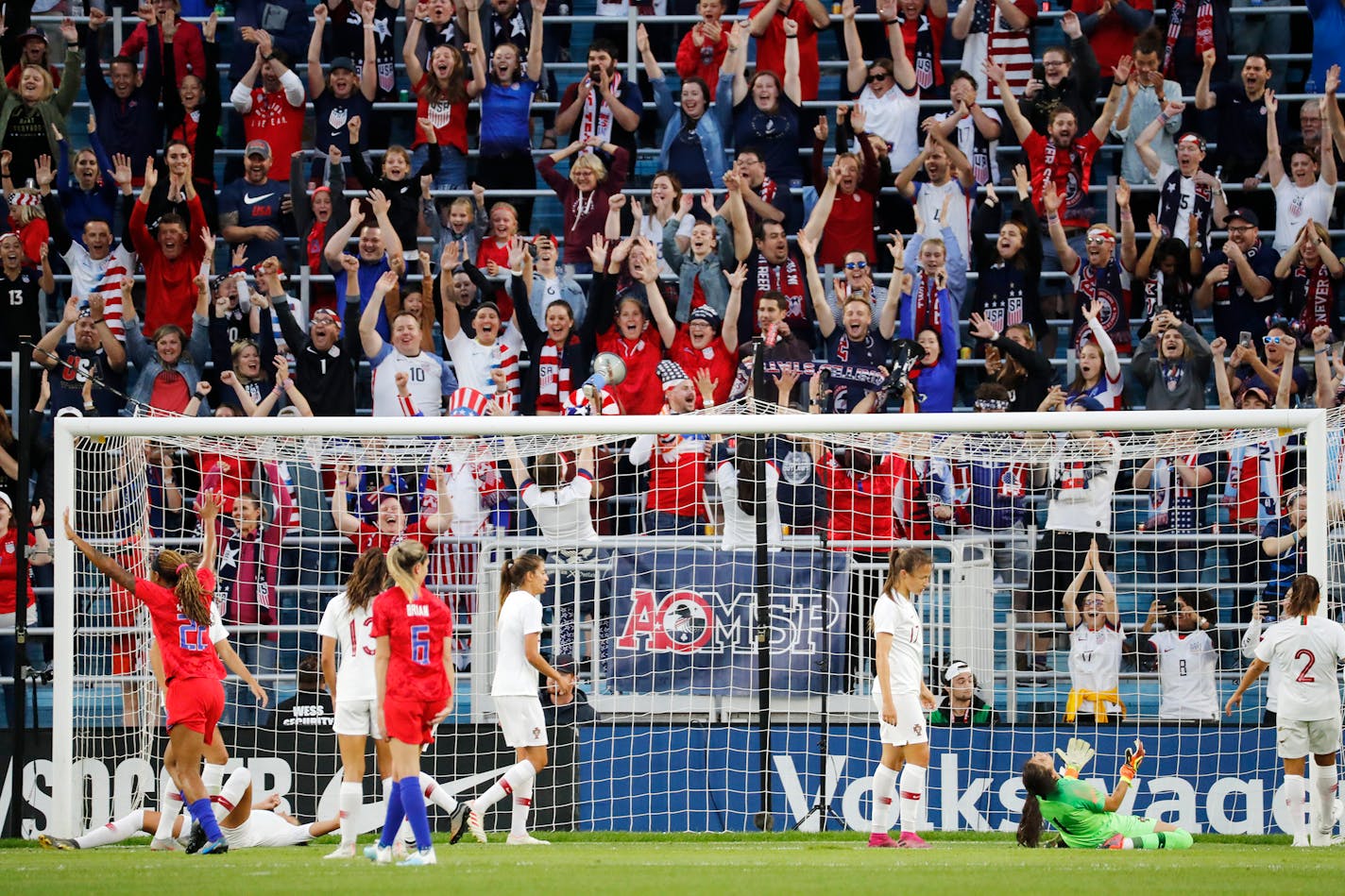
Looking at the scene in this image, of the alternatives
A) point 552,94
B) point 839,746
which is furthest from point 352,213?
point 839,746

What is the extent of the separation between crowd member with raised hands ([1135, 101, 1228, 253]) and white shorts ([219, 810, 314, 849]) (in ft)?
31.0

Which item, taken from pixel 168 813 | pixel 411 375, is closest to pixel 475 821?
pixel 168 813

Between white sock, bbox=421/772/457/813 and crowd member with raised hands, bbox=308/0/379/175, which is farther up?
crowd member with raised hands, bbox=308/0/379/175

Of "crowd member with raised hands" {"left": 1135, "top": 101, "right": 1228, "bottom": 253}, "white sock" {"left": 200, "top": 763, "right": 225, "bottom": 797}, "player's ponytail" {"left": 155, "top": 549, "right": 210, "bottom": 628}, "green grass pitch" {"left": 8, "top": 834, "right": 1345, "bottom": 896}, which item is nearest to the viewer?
"green grass pitch" {"left": 8, "top": 834, "right": 1345, "bottom": 896}

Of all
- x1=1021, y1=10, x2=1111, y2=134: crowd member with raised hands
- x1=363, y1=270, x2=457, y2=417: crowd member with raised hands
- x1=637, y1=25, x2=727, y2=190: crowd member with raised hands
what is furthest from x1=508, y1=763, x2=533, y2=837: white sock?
x1=1021, y1=10, x2=1111, y2=134: crowd member with raised hands

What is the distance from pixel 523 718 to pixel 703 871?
86.0 inches

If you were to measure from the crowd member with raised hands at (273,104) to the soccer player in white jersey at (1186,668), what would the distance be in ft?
31.1

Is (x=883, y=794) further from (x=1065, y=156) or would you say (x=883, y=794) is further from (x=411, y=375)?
(x=1065, y=156)

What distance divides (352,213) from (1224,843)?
30.7 ft

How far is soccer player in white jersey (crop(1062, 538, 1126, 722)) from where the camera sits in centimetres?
1239

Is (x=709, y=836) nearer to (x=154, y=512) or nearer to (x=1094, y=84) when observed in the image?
(x=154, y=512)

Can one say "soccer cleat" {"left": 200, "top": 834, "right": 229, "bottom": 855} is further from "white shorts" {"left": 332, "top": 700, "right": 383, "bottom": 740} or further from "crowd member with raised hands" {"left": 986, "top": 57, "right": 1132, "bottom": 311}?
"crowd member with raised hands" {"left": 986, "top": 57, "right": 1132, "bottom": 311}

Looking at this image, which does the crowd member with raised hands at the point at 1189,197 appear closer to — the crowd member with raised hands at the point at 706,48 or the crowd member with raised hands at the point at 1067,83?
the crowd member with raised hands at the point at 1067,83

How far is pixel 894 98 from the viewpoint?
642 inches
